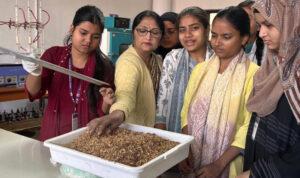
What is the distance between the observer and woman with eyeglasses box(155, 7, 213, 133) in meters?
1.52

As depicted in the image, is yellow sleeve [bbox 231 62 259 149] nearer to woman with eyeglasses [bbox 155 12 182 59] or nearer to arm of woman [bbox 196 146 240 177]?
arm of woman [bbox 196 146 240 177]

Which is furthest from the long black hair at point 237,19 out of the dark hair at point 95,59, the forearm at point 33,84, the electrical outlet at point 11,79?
the electrical outlet at point 11,79

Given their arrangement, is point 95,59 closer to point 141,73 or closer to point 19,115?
point 141,73

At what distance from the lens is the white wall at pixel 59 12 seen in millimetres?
A: 3512

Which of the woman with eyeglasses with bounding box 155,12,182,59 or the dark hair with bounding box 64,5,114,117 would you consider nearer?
the dark hair with bounding box 64,5,114,117

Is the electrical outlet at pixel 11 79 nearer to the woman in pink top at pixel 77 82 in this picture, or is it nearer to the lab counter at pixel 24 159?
the woman in pink top at pixel 77 82

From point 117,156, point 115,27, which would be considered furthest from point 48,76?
point 115,27

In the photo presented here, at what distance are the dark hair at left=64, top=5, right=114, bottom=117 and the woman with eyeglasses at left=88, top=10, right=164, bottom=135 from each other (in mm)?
93

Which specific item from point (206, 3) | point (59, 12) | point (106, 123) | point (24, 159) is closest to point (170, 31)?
point (106, 123)

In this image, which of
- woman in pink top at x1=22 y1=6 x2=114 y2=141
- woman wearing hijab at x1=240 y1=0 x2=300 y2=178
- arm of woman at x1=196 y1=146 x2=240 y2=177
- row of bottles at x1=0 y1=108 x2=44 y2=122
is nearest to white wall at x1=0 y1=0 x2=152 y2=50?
row of bottles at x1=0 y1=108 x2=44 y2=122

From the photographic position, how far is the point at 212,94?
4.43 ft

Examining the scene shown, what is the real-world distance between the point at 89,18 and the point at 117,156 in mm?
868

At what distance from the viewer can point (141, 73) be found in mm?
1437

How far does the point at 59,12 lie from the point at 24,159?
350 centimetres
